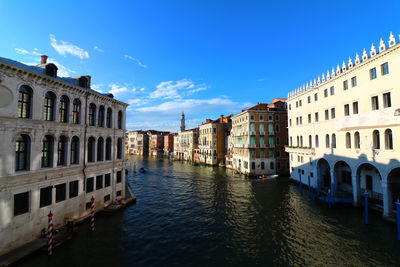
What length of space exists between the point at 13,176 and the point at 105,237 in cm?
750

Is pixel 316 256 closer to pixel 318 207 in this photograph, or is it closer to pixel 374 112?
pixel 318 207

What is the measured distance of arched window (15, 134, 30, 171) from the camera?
489 inches

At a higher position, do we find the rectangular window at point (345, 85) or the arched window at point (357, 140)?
the rectangular window at point (345, 85)

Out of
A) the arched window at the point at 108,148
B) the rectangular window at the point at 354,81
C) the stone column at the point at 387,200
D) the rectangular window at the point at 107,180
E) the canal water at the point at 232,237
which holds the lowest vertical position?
the canal water at the point at 232,237

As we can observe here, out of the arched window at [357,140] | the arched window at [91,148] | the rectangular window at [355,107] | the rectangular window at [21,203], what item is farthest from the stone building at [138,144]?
the rectangular window at [355,107]

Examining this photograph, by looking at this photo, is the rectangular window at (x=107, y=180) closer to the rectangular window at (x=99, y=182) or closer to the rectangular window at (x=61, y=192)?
the rectangular window at (x=99, y=182)

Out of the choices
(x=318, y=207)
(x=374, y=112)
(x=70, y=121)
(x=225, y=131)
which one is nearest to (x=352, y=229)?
(x=318, y=207)

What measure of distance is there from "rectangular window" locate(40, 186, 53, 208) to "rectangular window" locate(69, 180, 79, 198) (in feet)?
5.90

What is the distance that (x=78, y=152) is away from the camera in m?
16.8

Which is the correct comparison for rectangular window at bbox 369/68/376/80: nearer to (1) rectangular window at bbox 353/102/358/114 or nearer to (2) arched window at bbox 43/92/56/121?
(1) rectangular window at bbox 353/102/358/114

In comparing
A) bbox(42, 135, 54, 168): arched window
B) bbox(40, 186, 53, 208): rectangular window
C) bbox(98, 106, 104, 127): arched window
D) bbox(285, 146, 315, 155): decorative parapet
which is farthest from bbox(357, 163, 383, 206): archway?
bbox(42, 135, 54, 168): arched window

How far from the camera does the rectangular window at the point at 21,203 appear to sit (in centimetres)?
1204

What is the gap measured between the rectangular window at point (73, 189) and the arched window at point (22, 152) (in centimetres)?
385

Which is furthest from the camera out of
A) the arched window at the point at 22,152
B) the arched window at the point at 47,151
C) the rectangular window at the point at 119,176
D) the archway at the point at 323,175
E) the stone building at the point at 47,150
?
the archway at the point at 323,175
